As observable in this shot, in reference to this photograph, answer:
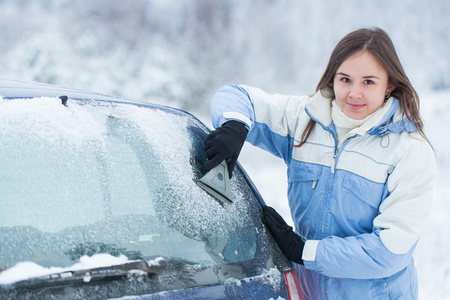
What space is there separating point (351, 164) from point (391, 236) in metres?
0.34

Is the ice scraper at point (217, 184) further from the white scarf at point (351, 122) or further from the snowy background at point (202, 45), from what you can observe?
the snowy background at point (202, 45)

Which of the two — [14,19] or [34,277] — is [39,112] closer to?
[34,277]

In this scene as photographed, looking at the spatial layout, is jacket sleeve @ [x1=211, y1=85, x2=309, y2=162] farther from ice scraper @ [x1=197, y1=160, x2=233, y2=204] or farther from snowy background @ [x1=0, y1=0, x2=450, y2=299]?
snowy background @ [x1=0, y1=0, x2=450, y2=299]

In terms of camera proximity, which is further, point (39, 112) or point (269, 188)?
Answer: point (269, 188)

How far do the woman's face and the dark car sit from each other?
2.03 feet

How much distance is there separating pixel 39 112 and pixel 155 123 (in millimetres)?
445

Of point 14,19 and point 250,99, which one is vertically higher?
point 14,19

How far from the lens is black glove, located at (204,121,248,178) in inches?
75.9

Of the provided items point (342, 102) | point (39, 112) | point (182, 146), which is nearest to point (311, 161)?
point (342, 102)

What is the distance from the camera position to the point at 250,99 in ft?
7.95

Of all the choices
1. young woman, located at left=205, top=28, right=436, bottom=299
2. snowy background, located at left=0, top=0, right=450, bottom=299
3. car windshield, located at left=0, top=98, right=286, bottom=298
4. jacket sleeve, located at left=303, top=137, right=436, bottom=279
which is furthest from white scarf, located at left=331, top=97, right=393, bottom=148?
snowy background, located at left=0, top=0, right=450, bottom=299

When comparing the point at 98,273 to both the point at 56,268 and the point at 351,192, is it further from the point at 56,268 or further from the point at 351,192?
the point at 351,192

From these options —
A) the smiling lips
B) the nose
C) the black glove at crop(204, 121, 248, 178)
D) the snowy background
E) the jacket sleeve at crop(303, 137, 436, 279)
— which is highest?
the snowy background

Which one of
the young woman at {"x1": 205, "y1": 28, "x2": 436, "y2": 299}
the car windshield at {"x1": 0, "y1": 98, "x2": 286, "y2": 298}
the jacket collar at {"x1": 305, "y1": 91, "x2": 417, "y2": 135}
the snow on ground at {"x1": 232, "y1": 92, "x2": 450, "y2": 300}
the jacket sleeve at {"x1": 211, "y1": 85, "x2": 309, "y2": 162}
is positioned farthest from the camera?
the snow on ground at {"x1": 232, "y1": 92, "x2": 450, "y2": 300}
